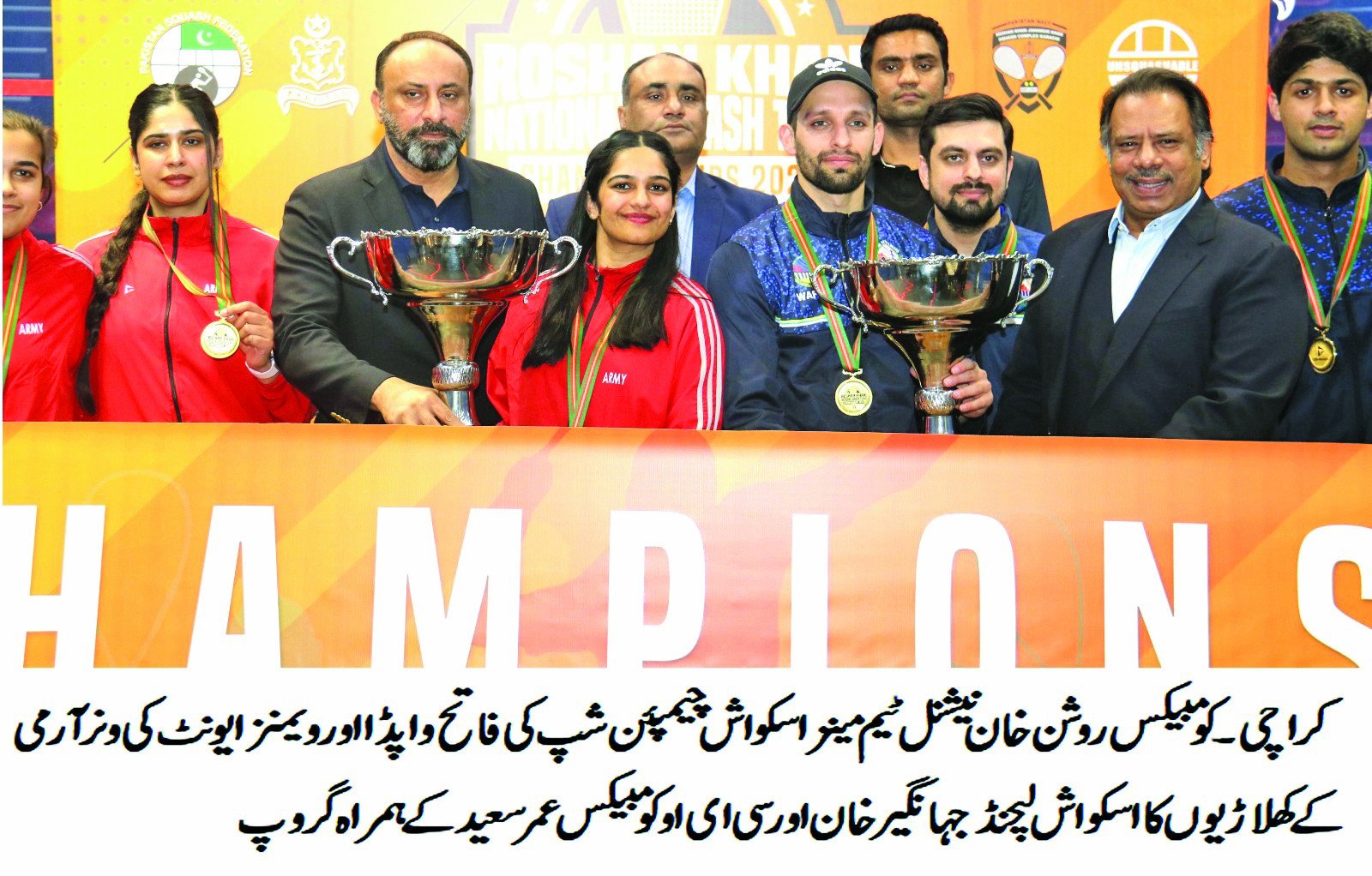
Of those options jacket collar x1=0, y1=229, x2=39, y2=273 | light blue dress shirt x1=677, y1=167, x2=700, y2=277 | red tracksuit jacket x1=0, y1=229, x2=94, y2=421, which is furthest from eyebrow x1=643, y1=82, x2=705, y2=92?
jacket collar x1=0, y1=229, x2=39, y2=273

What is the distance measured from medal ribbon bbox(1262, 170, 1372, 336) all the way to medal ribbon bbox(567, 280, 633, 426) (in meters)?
1.83

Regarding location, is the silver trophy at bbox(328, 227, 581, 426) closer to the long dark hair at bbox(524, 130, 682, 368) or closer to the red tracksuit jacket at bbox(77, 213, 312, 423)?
the long dark hair at bbox(524, 130, 682, 368)

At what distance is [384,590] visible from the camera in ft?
7.32

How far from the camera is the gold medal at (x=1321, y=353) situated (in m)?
3.40

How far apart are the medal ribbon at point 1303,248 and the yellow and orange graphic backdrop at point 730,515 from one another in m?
1.23

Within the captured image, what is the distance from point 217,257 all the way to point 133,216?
0.27 metres

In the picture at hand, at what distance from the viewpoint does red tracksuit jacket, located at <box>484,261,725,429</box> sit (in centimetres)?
296

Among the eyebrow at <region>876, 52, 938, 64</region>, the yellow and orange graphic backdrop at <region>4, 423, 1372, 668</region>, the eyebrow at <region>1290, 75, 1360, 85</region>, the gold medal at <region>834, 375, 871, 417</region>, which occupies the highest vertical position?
the eyebrow at <region>876, 52, 938, 64</region>

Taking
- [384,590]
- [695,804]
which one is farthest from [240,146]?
[695,804]

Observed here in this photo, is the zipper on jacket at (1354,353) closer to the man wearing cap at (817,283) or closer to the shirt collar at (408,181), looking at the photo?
the man wearing cap at (817,283)

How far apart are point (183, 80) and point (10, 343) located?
1.25 meters

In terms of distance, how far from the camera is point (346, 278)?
3.32 meters

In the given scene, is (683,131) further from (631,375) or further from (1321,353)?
(1321,353)

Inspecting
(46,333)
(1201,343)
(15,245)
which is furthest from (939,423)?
(15,245)
